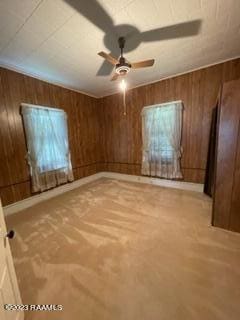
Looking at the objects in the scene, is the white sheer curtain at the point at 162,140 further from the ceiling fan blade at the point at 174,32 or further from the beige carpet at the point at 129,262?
the ceiling fan blade at the point at 174,32

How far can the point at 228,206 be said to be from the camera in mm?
2031

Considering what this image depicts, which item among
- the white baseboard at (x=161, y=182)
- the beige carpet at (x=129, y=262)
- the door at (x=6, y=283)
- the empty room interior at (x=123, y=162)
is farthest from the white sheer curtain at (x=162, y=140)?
the door at (x=6, y=283)

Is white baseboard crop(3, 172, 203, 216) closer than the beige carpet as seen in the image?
No

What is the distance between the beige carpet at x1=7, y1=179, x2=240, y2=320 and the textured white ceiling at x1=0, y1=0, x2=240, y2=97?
267cm

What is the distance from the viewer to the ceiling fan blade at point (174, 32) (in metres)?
1.91

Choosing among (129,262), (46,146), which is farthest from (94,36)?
(129,262)

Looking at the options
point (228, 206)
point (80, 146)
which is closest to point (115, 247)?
point (228, 206)

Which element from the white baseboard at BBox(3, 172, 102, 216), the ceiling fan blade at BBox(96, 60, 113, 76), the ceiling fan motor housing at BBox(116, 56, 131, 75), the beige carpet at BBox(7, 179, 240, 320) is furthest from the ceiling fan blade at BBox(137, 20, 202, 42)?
the white baseboard at BBox(3, 172, 102, 216)

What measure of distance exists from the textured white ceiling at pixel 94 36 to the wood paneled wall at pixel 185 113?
28cm

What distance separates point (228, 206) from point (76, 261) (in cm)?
203

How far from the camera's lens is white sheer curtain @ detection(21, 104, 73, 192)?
3.08 meters

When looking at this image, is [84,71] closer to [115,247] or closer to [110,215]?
[110,215]

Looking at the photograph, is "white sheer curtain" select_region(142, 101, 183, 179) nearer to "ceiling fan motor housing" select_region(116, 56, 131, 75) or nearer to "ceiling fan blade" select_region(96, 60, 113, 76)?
"ceiling fan blade" select_region(96, 60, 113, 76)

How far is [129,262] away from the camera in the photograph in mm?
1635
